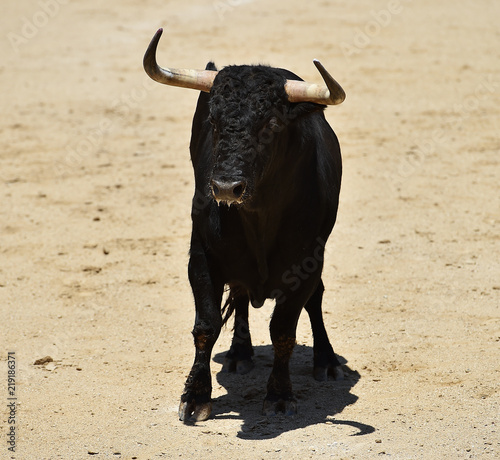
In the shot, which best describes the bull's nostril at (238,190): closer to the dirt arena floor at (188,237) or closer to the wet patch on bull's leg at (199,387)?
the wet patch on bull's leg at (199,387)

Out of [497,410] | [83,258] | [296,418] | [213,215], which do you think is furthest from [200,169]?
[83,258]

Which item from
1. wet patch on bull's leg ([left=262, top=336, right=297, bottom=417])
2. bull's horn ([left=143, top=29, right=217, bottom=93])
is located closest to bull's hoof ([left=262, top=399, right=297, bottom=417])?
wet patch on bull's leg ([left=262, top=336, right=297, bottom=417])

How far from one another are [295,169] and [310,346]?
5.42 feet

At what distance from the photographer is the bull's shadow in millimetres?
5016

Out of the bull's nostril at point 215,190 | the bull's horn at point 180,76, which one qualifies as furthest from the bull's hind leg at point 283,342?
the bull's horn at point 180,76

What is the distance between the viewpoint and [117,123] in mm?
11805

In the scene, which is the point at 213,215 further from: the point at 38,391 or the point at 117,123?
the point at 117,123

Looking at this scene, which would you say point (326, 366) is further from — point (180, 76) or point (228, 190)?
point (180, 76)

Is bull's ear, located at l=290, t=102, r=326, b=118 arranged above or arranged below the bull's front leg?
above

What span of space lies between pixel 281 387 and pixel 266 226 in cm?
96

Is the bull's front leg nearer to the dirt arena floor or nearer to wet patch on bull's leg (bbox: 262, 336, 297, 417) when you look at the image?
the dirt arena floor

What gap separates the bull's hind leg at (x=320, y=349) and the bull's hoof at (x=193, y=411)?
99cm

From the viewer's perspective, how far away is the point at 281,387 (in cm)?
525

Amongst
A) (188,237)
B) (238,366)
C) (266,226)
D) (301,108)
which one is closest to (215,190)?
(266,226)
